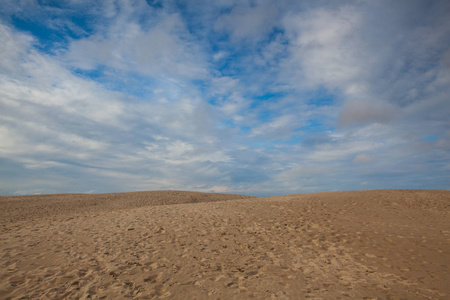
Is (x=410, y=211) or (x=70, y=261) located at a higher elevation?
(x=410, y=211)

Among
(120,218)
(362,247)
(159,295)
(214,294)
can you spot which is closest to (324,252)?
(362,247)

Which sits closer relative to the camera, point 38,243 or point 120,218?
point 38,243

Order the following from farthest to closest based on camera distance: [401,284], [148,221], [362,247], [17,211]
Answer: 1. [17,211]
2. [148,221]
3. [362,247]
4. [401,284]

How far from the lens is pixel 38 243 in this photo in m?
10.7

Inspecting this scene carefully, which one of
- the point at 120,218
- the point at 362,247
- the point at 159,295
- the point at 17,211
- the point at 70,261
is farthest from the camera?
the point at 17,211

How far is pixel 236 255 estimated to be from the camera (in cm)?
933

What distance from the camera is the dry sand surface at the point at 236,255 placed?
6.80 metres

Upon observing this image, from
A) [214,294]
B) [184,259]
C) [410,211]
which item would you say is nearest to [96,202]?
[184,259]

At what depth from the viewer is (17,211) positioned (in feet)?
80.6

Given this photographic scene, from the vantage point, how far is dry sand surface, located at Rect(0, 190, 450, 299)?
6805 millimetres

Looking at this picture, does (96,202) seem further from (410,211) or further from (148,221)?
(410,211)

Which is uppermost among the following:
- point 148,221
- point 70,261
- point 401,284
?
point 148,221

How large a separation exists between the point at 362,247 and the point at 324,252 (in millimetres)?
1934

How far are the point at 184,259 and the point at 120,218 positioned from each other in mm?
8640
